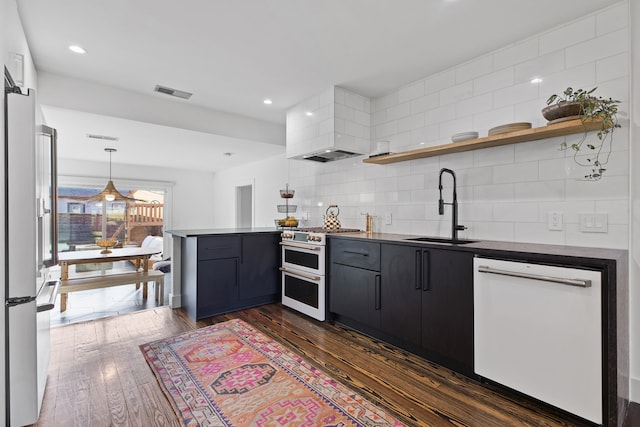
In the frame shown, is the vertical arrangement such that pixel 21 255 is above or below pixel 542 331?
above

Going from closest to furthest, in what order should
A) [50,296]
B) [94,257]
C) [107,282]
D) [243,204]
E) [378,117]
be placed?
[50,296] → [378,117] → [107,282] → [94,257] → [243,204]

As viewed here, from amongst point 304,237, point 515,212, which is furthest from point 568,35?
point 304,237

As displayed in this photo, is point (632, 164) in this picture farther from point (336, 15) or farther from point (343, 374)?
point (343, 374)

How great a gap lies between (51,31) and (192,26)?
1.04m

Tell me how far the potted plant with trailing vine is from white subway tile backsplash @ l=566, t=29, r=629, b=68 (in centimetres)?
20

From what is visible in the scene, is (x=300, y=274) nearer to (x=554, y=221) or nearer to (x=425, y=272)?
(x=425, y=272)

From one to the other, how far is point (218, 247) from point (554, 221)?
294cm

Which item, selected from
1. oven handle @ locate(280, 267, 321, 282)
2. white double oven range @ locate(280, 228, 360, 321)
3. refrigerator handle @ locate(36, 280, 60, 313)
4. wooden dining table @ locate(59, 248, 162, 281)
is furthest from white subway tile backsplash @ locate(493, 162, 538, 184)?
wooden dining table @ locate(59, 248, 162, 281)

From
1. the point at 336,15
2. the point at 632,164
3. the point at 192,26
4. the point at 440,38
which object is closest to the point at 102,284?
the point at 192,26

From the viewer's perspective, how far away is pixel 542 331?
1.73 m

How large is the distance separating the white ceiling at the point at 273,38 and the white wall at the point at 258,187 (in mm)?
2256

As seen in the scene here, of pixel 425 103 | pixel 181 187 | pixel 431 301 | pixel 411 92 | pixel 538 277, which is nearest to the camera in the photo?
pixel 538 277

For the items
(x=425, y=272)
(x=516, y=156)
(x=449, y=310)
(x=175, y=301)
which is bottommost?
(x=175, y=301)

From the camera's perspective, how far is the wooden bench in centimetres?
361
